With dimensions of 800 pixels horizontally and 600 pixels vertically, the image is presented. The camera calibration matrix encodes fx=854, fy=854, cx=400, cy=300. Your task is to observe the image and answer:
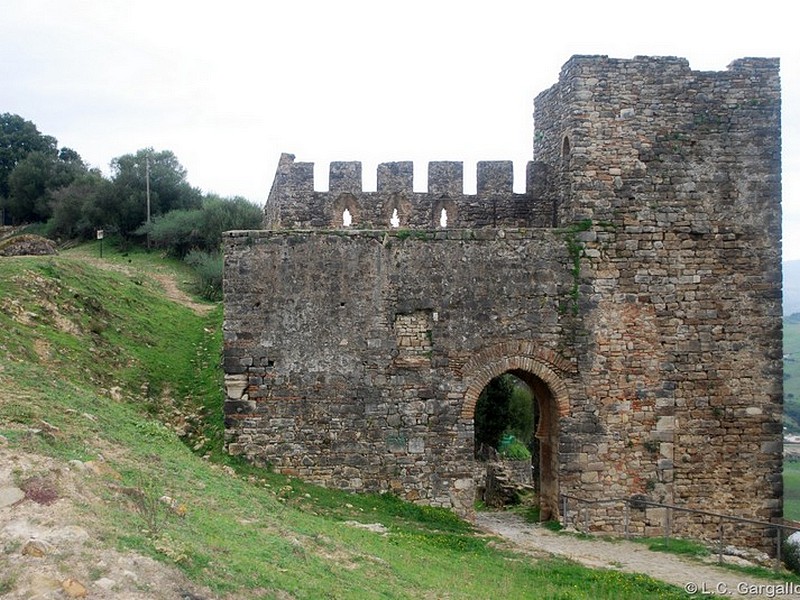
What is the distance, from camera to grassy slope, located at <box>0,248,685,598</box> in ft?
26.7

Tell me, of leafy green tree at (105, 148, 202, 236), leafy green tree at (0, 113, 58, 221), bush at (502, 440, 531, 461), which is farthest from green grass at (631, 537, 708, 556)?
leafy green tree at (0, 113, 58, 221)

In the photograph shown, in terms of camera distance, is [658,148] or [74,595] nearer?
[74,595]

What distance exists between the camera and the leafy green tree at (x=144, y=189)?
138ft

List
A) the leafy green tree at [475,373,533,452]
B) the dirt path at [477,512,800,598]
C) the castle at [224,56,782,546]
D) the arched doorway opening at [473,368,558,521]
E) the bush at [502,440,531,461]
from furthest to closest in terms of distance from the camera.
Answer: the leafy green tree at [475,373,533,452] < the bush at [502,440,531,461] < the arched doorway opening at [473,368,558,521] < the castle at [224,56,782,546] < the dirt path at [477,512,800,598]

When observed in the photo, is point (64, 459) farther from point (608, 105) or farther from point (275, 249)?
point (608, 105)

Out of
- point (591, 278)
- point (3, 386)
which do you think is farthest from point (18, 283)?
point (591, 278)

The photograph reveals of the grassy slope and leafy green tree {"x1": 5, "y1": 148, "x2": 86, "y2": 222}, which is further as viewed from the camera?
leafy green tree {"x1": 5, "y1": 148, "x2": 86, "y2": 222}

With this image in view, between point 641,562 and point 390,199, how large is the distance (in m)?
8.14

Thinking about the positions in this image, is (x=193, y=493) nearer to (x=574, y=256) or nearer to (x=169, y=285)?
(x=574, y=256)

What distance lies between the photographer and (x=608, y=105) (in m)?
15.5

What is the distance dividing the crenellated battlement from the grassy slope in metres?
4.26

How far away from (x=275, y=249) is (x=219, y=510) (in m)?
6.19

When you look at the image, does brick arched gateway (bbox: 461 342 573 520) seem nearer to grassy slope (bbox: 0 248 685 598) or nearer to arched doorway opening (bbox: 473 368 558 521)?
grassy slope (bbox: 0 248 685 598)

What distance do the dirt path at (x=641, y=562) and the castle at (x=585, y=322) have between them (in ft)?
2.83
